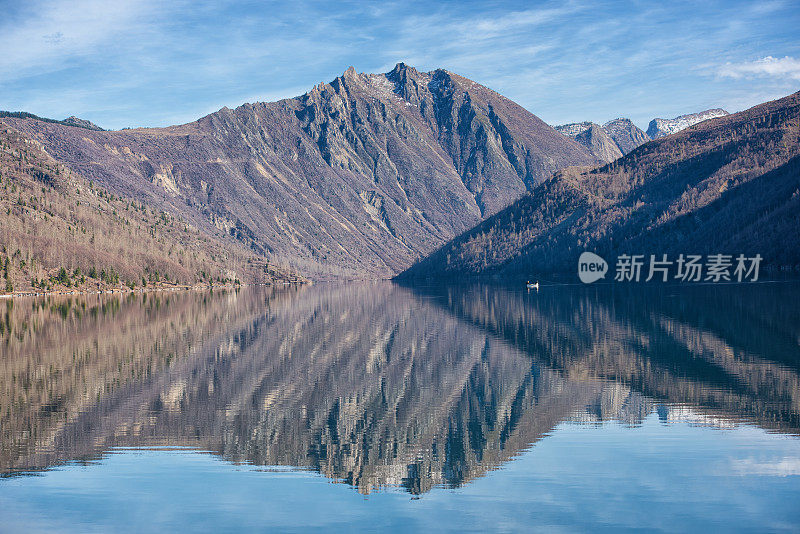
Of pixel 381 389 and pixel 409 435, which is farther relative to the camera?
pixel 381 389

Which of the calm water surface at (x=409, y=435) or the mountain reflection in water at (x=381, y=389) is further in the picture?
the mountain reflection in water at (x=381, y=389)

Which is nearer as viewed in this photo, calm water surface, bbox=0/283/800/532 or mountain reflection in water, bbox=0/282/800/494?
calm water surface, bbox=0/283/800/532

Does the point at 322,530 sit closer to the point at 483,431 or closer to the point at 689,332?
the point at 483,431

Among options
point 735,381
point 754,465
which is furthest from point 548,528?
point 735,381

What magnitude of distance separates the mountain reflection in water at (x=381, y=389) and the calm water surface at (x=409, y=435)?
0.19m

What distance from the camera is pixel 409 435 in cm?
3384

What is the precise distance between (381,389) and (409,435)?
12.3m

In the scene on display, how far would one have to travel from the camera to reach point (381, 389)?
151ft

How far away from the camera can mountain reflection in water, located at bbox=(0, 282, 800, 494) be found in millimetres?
32031

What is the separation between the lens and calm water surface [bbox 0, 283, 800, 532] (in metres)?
24.2

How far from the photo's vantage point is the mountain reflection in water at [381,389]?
32031 millimetres

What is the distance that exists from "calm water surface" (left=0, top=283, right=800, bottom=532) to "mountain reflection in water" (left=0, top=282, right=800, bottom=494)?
0.19 metres

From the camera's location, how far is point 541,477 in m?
27.3

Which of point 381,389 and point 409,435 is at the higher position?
point 381,389
